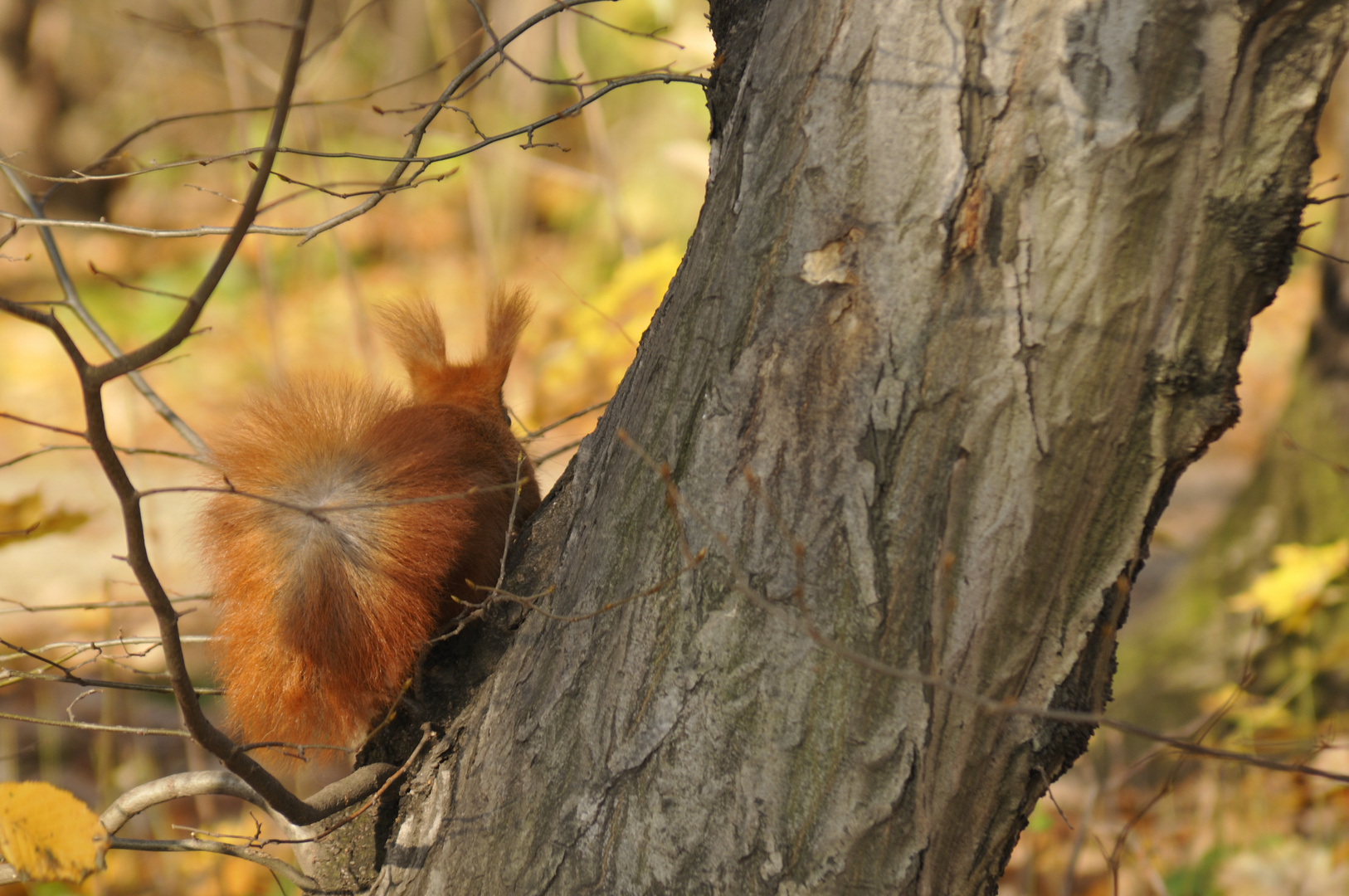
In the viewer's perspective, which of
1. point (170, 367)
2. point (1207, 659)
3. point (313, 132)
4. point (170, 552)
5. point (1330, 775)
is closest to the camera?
point (1330, 775)

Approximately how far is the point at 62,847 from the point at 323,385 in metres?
0.57

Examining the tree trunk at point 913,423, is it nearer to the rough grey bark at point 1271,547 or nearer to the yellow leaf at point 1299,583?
the yellow leaf at point 1299,583

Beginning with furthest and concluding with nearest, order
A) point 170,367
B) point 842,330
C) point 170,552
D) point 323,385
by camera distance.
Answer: point 170,367
point 170,552
point 323,385
point 842,330

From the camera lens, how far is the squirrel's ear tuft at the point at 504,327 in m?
1.43

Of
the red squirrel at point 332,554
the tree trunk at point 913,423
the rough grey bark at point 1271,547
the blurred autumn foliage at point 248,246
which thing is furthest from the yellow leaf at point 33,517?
the rough grey bark at point 1271,547

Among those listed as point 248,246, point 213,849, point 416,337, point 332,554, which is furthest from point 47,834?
point 248,246

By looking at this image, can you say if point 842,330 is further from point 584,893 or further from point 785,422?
point 584,893

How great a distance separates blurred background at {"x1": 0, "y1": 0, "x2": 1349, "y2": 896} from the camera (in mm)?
2027

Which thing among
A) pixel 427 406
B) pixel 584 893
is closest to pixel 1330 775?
pixel 584 893

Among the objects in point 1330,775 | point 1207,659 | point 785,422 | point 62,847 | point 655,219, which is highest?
point 655,219

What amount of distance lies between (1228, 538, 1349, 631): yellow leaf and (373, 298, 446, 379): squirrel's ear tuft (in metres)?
1.90

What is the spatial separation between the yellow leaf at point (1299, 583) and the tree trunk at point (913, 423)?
1.51 metres

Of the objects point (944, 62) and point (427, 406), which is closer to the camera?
point (944, 62)

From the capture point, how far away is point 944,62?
79 cm
